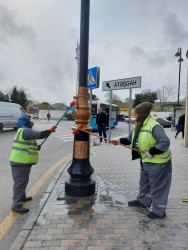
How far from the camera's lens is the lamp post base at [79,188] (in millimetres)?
3752

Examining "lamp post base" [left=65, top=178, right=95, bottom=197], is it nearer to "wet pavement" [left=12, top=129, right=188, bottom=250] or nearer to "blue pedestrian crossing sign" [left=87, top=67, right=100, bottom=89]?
"wet pavement" [left=12, top=129, right=188, bottom=250]

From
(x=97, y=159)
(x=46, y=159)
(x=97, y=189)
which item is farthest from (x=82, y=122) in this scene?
(x=46, y=159)

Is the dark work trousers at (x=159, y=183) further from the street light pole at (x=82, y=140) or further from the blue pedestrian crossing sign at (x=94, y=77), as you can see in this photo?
the blue pedestrian crossing sign at (x=94, y=77)

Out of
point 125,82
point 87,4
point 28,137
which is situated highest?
point 87,4

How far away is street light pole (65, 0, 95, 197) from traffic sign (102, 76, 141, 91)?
13.8 feet

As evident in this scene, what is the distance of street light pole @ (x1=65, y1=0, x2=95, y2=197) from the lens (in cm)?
377

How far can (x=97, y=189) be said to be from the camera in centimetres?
416

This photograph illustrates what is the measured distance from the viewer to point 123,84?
8.19 m

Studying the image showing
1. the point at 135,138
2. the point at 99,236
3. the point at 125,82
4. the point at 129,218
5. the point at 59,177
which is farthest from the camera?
the point at 125,82

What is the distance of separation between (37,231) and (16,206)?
0.86 metres

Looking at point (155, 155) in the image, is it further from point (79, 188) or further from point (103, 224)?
point (79, 188)

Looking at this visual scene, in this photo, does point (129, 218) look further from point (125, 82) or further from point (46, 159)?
point (125, 82)

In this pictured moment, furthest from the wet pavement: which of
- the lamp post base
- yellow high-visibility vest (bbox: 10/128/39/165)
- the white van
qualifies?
the white van

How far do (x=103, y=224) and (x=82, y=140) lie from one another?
1.49 metres
